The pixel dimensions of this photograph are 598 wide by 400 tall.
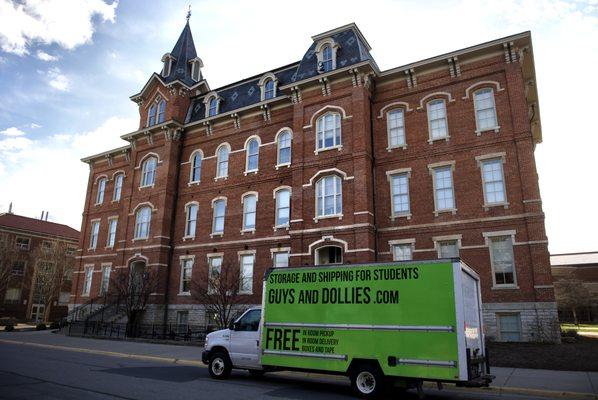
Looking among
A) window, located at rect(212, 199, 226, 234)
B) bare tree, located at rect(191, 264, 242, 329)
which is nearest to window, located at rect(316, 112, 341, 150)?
window, located at rect(212, 199, 226, 234)

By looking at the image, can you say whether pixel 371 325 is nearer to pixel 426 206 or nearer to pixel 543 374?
pixel 543 374

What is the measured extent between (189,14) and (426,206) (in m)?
28.0

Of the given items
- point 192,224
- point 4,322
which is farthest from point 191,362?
point 4,322

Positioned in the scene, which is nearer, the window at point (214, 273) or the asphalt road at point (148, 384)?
the asphalt road at point (148, 384)

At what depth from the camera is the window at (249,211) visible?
26.8 meters

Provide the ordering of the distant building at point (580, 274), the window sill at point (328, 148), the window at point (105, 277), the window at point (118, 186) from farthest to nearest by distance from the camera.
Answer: the distant building at point (580, 274) → the window at point (118, 186) → the window at point (105, 277) → the window sill at point (328, 148)

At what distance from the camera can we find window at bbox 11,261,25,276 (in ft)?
163

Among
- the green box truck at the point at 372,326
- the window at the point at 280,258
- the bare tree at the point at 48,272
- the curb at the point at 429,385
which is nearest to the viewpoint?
the green box truck at the point at 372,326

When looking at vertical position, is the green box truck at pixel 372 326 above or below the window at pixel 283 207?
below

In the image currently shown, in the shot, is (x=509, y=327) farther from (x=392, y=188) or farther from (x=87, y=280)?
(x=87, y=280)

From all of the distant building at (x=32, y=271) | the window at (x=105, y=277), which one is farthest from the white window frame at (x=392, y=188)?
the distant building at (x=32, y=271)

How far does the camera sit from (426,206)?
21.4 m

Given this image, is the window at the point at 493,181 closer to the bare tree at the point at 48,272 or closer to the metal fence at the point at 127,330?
the metal fence at the point at 127,330

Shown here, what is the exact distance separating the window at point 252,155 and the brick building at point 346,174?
0.08 m
